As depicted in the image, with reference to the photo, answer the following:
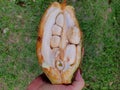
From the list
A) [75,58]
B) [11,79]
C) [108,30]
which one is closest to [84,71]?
[108,30]

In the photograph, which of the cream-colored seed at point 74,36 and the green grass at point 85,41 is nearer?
the cream-colored seed at point 74,36

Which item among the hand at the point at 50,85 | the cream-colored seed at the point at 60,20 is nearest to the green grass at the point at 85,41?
the hand at the point at 50,85

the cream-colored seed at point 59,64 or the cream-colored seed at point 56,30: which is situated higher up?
the cream-colored seed at point 56,30

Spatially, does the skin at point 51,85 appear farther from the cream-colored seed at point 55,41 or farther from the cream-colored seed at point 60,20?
the cream-colored seed at point 60,20

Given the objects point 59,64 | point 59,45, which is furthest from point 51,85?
point 59,45

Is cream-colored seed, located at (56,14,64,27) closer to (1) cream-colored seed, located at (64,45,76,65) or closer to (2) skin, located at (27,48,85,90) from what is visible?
(1) cream-colored seed, located at (64,45,76,65)
